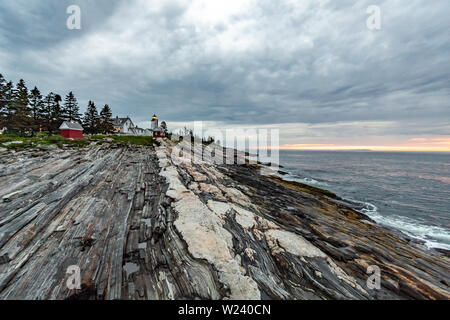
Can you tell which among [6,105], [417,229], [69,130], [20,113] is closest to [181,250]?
[417,229]

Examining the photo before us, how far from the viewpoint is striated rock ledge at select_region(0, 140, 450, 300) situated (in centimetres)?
658

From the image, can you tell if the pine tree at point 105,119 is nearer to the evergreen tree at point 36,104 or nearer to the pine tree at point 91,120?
the pine tree at point 91,120

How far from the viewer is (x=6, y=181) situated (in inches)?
630

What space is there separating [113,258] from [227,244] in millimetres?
5342

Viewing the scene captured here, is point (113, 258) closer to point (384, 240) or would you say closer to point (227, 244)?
point (227, 244)

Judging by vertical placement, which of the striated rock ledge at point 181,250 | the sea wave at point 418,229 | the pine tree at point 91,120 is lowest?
the sea wave at point 418,229

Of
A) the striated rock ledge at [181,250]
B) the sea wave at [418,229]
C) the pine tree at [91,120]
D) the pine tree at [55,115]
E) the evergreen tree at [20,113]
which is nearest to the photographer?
the striated rock ledge at [181,250]

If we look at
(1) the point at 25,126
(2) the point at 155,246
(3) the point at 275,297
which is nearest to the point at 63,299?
(2) the point at 155,246

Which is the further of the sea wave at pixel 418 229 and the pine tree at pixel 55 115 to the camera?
the pine tree at pixel 55 115

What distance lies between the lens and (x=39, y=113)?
2133 inches

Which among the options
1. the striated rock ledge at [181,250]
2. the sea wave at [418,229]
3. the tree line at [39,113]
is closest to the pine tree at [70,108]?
the tree line at [39,113]

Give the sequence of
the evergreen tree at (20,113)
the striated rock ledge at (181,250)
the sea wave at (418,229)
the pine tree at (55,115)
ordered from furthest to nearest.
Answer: the pine tree at (55,115) < the evergreen tree at (20,113) < the sea wave at (418,229) < the striated rock ledge at (181,250)

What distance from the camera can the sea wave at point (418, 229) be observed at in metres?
16.1

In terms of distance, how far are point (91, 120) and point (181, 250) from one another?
75301 millimetres
